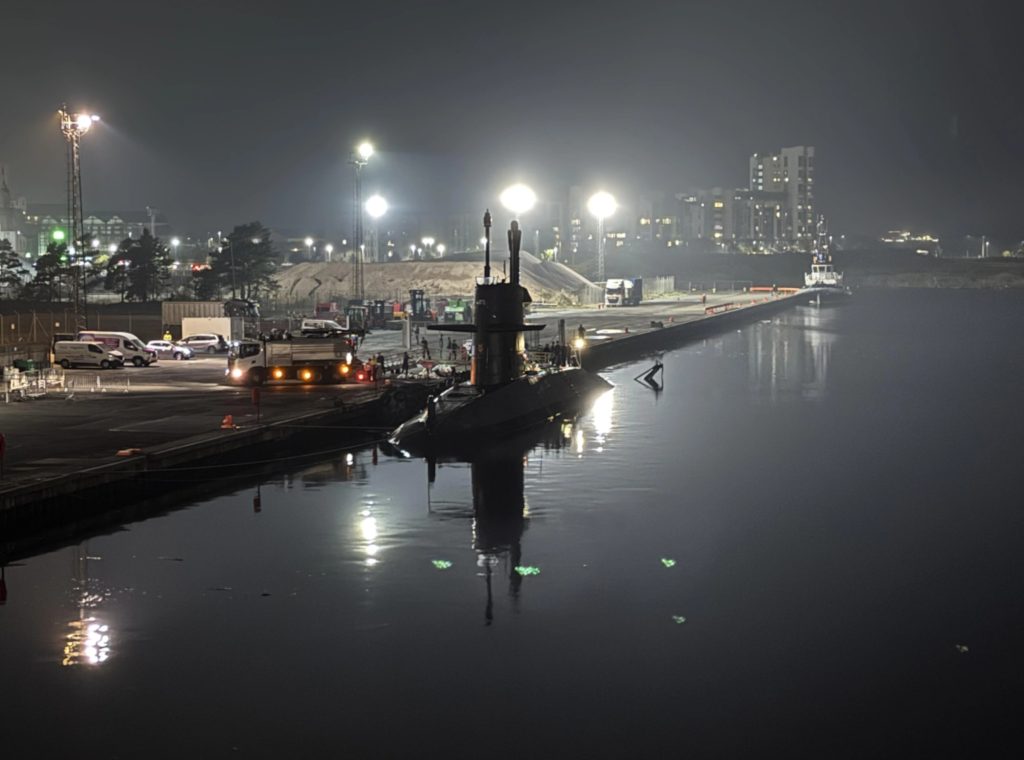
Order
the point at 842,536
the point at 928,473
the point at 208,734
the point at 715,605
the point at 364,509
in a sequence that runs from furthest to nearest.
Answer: the point at 928,473, the point at 364,509, the point at 842,536, the point at 715,605, the point at 208,734

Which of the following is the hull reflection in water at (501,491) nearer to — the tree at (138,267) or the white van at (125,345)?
the white van at (125,345)

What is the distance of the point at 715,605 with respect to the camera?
2942 cm

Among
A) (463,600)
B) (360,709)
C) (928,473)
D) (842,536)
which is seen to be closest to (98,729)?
(360,709)

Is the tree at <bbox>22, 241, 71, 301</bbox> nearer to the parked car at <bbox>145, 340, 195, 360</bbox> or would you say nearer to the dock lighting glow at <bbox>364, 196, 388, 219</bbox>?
the parked car at <bbox>145, 340, 195, 360</bbox>

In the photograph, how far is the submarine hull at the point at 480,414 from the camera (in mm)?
51750

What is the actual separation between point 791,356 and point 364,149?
44.9 m

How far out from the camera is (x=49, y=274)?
110375mm

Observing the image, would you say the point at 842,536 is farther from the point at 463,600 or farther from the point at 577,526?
the point at 463,600

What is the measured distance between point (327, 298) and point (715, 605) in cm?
13094

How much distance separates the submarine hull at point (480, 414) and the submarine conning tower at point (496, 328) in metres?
0.87

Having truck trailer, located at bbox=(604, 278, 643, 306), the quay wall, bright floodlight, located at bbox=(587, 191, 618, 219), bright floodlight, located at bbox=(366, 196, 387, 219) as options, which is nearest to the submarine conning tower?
the quay wall

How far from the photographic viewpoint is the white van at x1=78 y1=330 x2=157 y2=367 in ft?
247

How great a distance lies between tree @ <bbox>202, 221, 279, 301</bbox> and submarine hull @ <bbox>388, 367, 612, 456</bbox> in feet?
239

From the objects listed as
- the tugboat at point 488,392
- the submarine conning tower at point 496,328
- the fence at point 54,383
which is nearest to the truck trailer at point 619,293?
the fence at point 54,383
